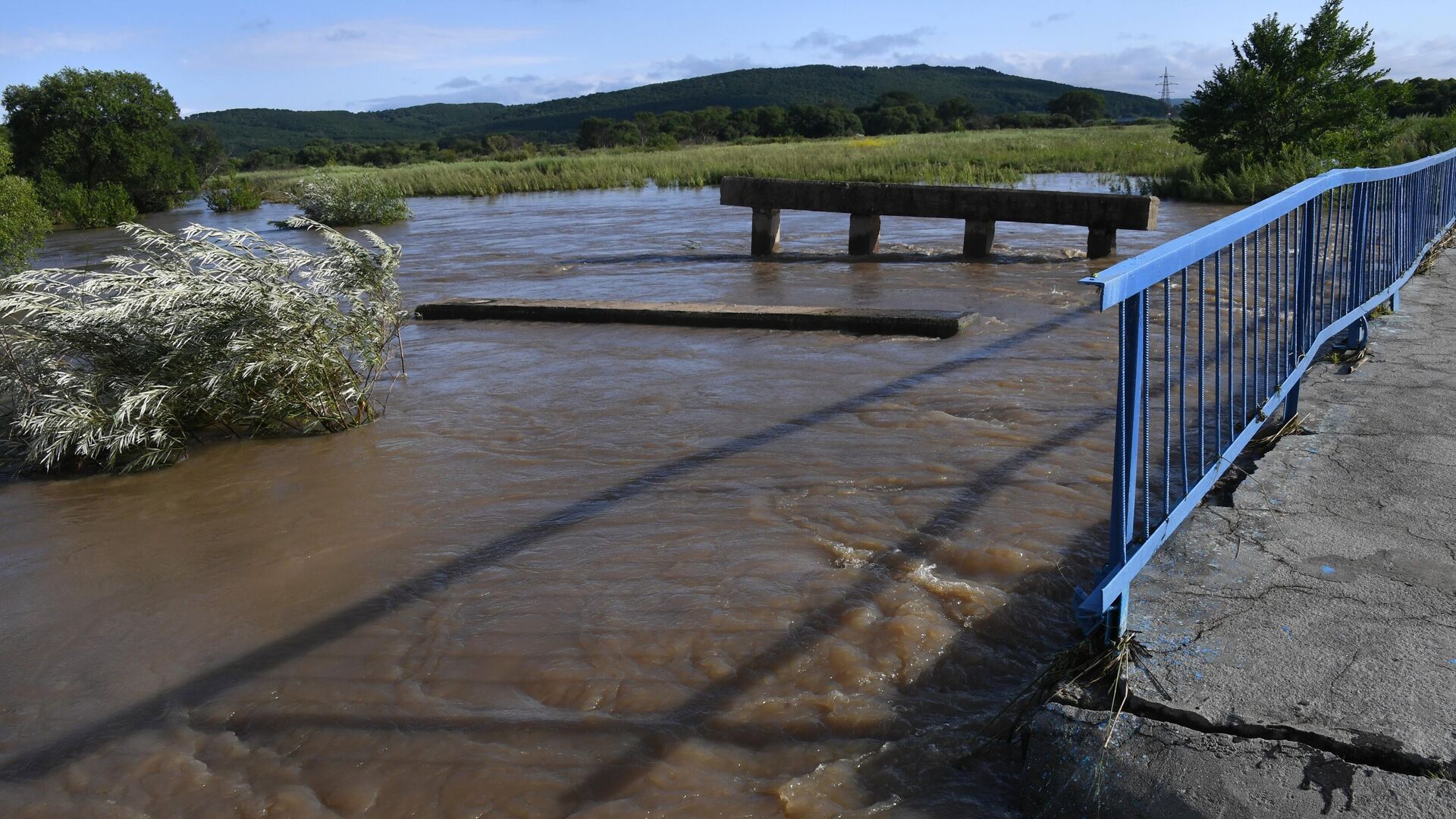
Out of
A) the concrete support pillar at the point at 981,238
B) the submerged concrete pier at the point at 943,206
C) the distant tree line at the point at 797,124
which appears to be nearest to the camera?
the submerged concrete pier at the point at 943,206

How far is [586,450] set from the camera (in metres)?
5.62

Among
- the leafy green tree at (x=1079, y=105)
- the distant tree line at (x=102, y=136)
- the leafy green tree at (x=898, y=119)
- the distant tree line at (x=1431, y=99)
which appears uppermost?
the leafy green tree at (x=1079, y=105)

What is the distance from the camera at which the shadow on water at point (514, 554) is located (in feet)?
10.0

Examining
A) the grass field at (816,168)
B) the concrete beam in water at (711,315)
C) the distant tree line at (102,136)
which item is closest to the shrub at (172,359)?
the concrete beam in water at (711,315)

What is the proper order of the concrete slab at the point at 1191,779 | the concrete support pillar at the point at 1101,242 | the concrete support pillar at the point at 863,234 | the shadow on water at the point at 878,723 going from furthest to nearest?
the concrete support pillar at the point at 863,234 → the concrete support pillar at the point at 1101,242 → the shadow on water at the point at 878,723 → the concrete slab at the point at 1191,779

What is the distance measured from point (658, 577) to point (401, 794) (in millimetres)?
1390

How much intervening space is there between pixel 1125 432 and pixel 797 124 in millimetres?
87122

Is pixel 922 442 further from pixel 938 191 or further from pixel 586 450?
pixel 938 191

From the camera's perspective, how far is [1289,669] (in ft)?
8.30

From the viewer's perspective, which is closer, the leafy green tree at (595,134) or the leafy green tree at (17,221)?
the leafy green tree at (17,221)

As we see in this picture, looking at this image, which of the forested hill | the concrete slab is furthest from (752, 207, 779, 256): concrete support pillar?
the forested hill

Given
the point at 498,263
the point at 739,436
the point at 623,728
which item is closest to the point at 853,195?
the point at 498,263

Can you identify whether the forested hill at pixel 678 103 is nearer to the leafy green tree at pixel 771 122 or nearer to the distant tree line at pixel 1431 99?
the leafy green tree at pixel 771 122

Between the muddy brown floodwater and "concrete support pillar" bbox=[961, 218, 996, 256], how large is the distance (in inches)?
198
